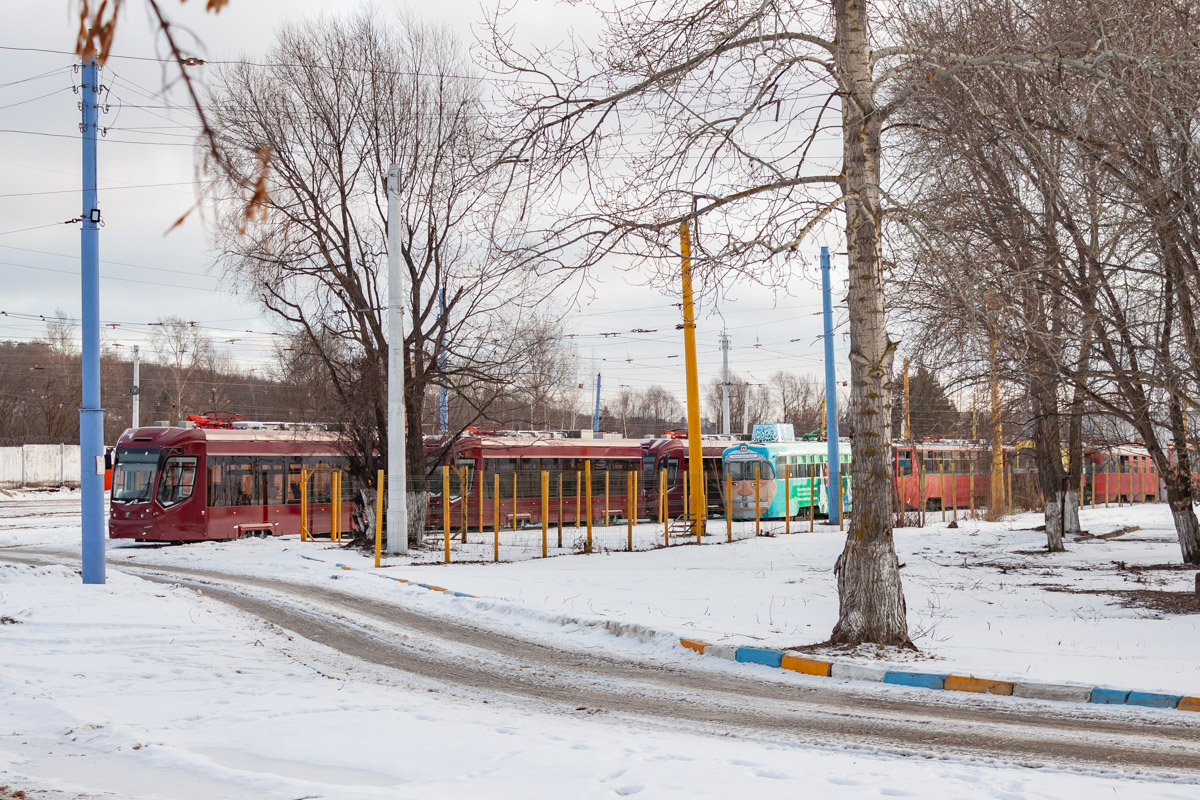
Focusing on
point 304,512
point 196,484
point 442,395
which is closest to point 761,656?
point 304,512

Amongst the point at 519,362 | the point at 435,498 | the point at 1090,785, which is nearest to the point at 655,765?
the point at 1090,785

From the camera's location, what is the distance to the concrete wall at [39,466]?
5259cm

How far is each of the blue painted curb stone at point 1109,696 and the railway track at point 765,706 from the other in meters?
0.31

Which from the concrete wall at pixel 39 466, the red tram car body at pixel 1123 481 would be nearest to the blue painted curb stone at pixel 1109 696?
the red tram car body at pixel 1123 481

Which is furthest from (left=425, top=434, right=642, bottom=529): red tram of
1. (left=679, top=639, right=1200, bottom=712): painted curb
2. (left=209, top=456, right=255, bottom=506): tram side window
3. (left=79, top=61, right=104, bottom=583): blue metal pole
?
(left=679, top=639, right=1200, bottom=712): painted curb

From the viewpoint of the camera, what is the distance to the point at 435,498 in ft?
95.9

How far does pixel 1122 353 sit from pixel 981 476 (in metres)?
31.1

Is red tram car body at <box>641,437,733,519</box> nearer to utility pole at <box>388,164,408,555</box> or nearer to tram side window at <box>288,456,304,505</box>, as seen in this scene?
tram side window at <box>288,456,304,505</box>

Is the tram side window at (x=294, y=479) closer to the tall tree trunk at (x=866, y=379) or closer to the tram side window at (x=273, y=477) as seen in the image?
the tram side window at (x=273, y=477)

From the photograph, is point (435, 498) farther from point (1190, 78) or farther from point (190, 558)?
point (1190, 78)

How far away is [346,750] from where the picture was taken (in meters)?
6.36

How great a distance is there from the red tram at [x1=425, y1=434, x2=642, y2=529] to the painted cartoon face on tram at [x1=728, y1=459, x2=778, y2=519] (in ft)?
11.5

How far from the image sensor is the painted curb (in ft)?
26.1

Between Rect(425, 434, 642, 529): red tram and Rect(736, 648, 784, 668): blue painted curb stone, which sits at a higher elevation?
Rect(425, 434, 642, 529): red tram
